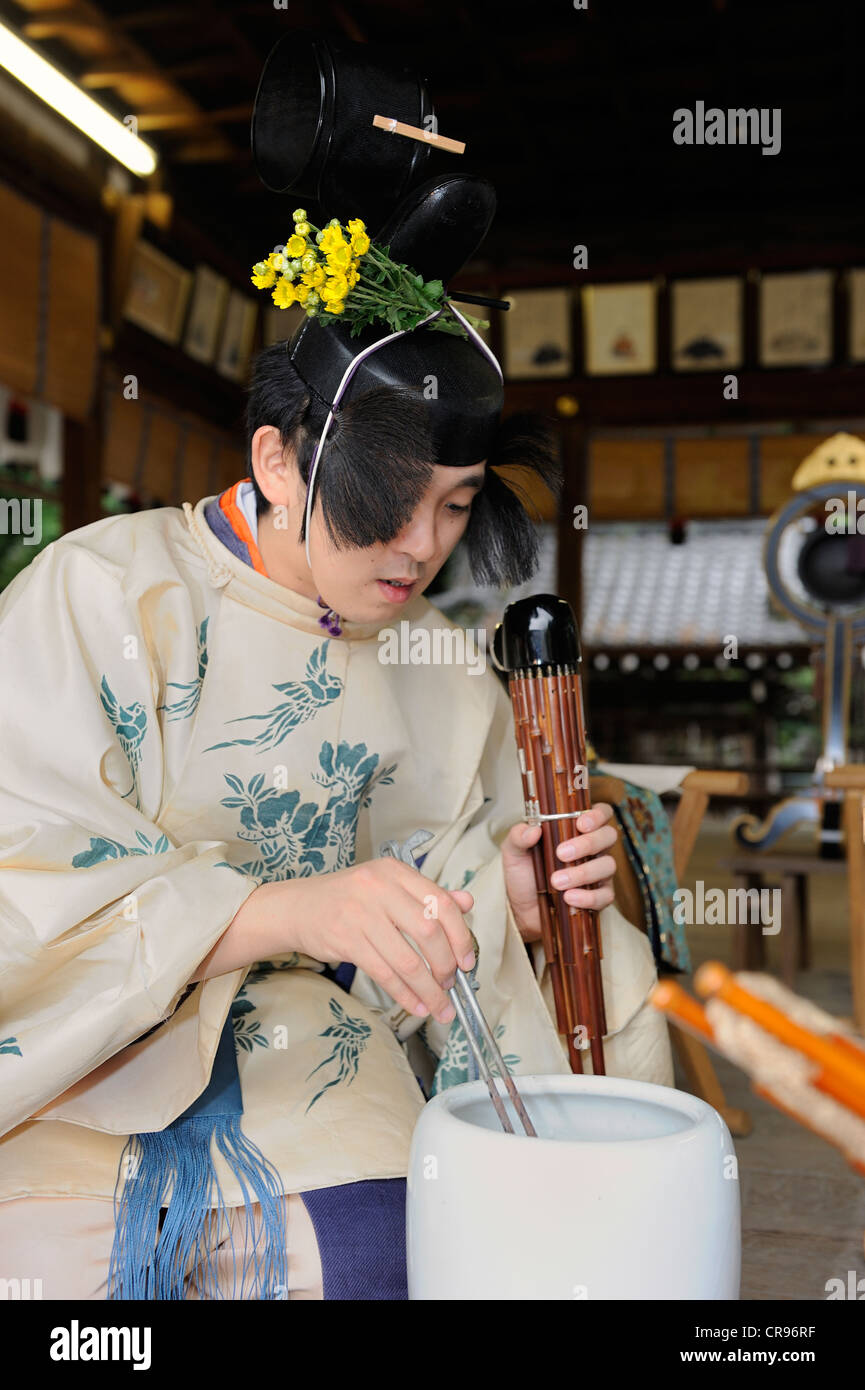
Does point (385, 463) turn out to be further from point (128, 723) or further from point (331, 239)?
point (128, 723)

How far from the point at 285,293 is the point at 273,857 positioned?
702 millimetres

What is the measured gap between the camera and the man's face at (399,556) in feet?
4.65

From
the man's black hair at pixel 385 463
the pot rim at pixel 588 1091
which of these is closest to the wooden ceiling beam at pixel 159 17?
the man's black hair at pixel 385 463

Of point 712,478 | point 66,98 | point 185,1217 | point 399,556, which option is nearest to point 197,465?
point 66,98

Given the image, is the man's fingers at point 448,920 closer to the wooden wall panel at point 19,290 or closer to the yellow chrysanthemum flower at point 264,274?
the yellow chrysanthemum flower at point 264,274

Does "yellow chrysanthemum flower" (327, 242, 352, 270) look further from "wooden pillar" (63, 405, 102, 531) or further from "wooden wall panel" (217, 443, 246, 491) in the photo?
"wooden wall panel" (217, 443, 246, 491)

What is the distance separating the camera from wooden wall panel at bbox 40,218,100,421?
506cm

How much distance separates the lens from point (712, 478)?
7.13m

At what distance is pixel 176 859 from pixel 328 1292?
0.46 metres

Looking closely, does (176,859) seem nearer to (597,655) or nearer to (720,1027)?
(720,1027)

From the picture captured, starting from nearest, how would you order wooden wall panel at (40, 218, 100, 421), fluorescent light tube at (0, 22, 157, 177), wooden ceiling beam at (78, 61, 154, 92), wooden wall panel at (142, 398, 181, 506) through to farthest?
1. fluorescent light tube at (0, 22, 157, 177)
2. wooden wall panel at (40, 218, 100, 421)
3. wooden ceiling beam at (78, 61, 154, 92)
4. wooden wall panel at (142, 398, 181, 506)

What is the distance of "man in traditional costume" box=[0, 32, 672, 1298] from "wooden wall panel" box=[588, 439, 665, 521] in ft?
18.4

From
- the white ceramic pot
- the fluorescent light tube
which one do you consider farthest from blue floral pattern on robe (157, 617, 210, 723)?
the fluorescent light tube

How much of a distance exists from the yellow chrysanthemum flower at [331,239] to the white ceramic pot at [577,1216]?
950 millimetres
